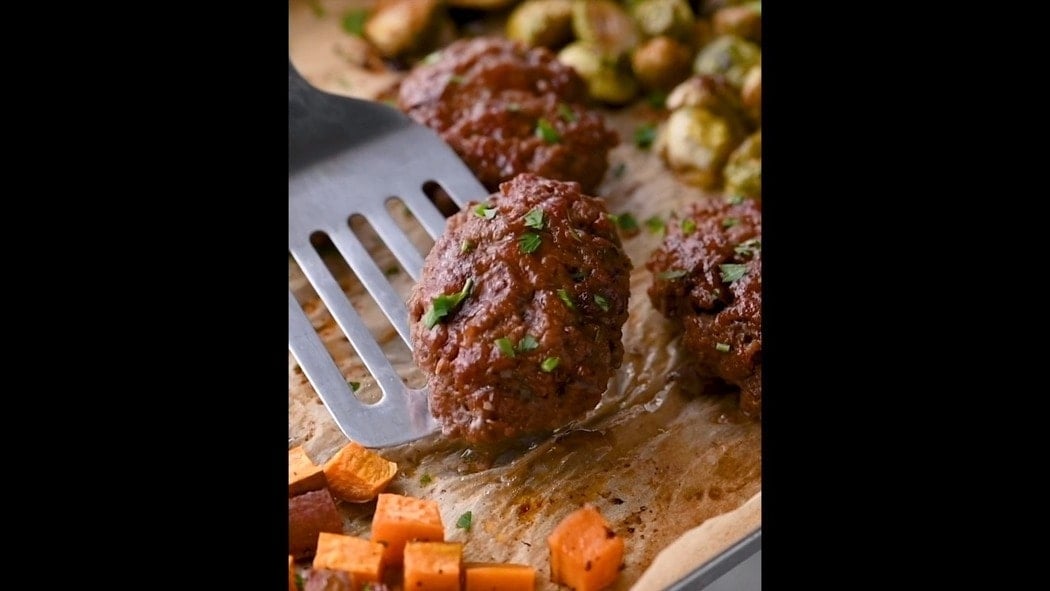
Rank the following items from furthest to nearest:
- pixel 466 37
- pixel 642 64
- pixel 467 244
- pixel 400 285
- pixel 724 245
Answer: pixel 466 37
pixel 642 64
pixel 400 285
pixel 724 245
pixel 467 244

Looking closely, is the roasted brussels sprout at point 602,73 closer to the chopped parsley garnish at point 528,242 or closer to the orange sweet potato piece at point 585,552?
the chopped parsley garnish at point 528,242

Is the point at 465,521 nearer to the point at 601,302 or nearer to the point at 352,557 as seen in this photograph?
the point at 352,557

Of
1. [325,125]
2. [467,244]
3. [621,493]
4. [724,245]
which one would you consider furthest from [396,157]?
[621,493]

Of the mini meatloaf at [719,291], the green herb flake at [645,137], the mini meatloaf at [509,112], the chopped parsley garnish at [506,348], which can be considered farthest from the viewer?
the green herb flake at [645,137]

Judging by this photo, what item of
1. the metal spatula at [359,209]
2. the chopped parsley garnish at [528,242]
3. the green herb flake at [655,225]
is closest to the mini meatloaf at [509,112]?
the metal spatula at [359,209]

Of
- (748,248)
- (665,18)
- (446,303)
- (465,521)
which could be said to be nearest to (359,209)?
(446,303)

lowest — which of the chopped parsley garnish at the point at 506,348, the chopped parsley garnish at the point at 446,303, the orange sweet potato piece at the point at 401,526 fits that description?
the orange sweet potato piece at the point at 401,526

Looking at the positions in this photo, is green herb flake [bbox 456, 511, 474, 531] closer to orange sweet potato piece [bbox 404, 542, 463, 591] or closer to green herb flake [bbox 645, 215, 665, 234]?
orange sweet potato piece [bbox 404, 542, 463, 591]

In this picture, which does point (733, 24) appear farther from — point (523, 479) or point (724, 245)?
point (523, 479)
